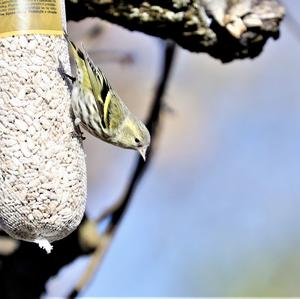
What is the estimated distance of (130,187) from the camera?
149 inches

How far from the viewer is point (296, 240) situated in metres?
5.84

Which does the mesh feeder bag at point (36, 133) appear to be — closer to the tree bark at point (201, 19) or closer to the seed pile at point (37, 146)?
the seed pile at point (37, 146)

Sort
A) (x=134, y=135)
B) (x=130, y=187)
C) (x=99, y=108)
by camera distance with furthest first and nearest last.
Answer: (x=130, y=187), (x=134, y=135), (x=99, y=108)

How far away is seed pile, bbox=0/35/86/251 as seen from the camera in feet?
8.98

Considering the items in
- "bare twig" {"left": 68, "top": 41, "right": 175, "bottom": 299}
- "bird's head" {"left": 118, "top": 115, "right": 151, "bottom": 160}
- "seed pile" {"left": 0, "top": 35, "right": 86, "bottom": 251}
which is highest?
"seed pile" {"left": 0, "top": 35, "right": 86, "bottom": 251}

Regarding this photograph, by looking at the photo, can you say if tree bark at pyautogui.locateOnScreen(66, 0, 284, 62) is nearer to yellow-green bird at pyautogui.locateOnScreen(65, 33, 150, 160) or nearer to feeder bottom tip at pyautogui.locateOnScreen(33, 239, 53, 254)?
yellow-green bird at pyautogui.locateOnScreen(65, 33, 150, 160)

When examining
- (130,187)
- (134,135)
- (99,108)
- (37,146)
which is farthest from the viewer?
(130,187)

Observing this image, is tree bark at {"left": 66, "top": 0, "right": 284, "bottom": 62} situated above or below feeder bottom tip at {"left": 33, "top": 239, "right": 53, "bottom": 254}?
above

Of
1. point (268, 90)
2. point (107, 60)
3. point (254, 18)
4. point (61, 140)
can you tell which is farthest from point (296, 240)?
point (61, 140)


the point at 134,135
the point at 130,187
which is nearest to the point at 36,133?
the point at 134,135

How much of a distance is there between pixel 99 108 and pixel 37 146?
9.0 inches

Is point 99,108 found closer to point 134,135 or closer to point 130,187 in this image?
point 134,135

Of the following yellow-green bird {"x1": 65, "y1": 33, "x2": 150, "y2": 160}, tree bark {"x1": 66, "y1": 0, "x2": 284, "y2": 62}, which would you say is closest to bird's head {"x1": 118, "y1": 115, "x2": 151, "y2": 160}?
yellow-green bird {"x1": 65, "y1": 33, "x2": 150, "y2": 160}

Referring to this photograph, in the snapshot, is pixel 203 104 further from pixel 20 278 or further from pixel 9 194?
pixel 9 194
